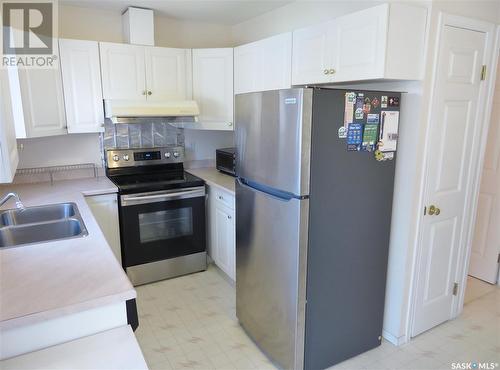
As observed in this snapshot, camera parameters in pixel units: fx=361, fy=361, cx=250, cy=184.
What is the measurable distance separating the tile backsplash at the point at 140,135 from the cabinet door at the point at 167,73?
403 millimetres

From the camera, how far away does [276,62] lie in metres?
2.74

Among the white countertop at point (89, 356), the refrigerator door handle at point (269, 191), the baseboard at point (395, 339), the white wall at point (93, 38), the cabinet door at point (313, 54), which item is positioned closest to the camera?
the white countertop at point (89, 356)

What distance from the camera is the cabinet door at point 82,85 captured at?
287 centimetres

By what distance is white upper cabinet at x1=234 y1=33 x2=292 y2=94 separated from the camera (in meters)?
2.65

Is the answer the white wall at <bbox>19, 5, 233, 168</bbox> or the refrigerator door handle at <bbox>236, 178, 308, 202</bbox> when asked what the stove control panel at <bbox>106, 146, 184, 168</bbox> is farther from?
the refrigerator door handle at <bbox>236, 178, 308, 202</bbox>

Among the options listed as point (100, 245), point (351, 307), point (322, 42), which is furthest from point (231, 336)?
point (322, 42)

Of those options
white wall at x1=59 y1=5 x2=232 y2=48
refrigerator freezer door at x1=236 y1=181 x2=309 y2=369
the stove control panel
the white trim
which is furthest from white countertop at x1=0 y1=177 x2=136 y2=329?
the white trim

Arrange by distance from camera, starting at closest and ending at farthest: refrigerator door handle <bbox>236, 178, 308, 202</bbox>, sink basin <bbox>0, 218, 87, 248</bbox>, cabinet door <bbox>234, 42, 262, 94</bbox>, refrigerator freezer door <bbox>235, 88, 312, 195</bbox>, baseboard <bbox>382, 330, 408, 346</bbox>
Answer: refrigerator freezer door <bbox>235, 88, 312, 195</bbox>, refrigerator door handle <bbox>236, 178, 308, 202</bbox>, sink basin <bbox>0, 218, 87, 248</bbox>, baseboard <bbox>382, 330, 408, 346</bbox>, cabinet door <bbox>234, 42, 262, 94</bbox>

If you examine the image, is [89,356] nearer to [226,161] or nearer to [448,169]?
[448,169]

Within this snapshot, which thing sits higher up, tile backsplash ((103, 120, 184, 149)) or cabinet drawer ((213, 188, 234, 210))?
tile backsplash ((103, 120, 184, 149))

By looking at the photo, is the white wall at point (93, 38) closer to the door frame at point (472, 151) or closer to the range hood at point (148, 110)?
the range hood at point (148, 110)

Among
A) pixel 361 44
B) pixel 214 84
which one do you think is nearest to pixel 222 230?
pixel 214 84

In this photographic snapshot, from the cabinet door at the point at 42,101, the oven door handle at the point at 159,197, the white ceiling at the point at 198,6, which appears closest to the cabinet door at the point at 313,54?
the white ceiling at the point at 198,6

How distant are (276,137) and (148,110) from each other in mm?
1499
